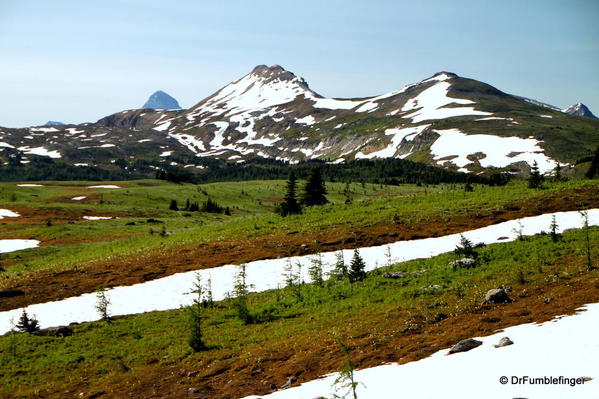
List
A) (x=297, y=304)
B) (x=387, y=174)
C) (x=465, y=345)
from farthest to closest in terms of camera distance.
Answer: (x=387, y=174), (x=297, y=304), (x=465, y=345)

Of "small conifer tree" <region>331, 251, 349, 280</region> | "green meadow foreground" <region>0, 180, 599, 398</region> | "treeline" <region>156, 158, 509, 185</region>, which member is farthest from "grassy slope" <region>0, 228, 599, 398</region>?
"treeline" <region>156, 158, 509, 185</region>

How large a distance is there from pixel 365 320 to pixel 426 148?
172 m

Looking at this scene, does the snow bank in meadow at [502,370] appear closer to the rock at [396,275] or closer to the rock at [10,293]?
the rock at [396,275]

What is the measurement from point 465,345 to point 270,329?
921 centimetres

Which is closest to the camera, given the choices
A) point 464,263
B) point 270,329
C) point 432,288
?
point 270,329

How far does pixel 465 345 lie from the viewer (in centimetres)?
1179

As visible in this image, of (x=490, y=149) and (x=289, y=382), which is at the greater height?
(x=490, y=149)

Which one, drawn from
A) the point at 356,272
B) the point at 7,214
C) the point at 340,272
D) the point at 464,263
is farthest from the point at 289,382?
the point at 7,214

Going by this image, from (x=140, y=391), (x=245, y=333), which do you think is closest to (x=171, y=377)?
(x=140, y=391)

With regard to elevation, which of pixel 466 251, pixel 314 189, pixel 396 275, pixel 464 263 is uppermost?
pixel 314 189

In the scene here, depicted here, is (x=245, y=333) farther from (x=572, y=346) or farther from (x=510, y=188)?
→ (x=510, y=188)

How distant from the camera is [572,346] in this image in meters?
10.4

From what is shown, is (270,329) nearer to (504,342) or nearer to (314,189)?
(504,342)

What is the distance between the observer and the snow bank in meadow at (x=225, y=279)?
24.7 meters
